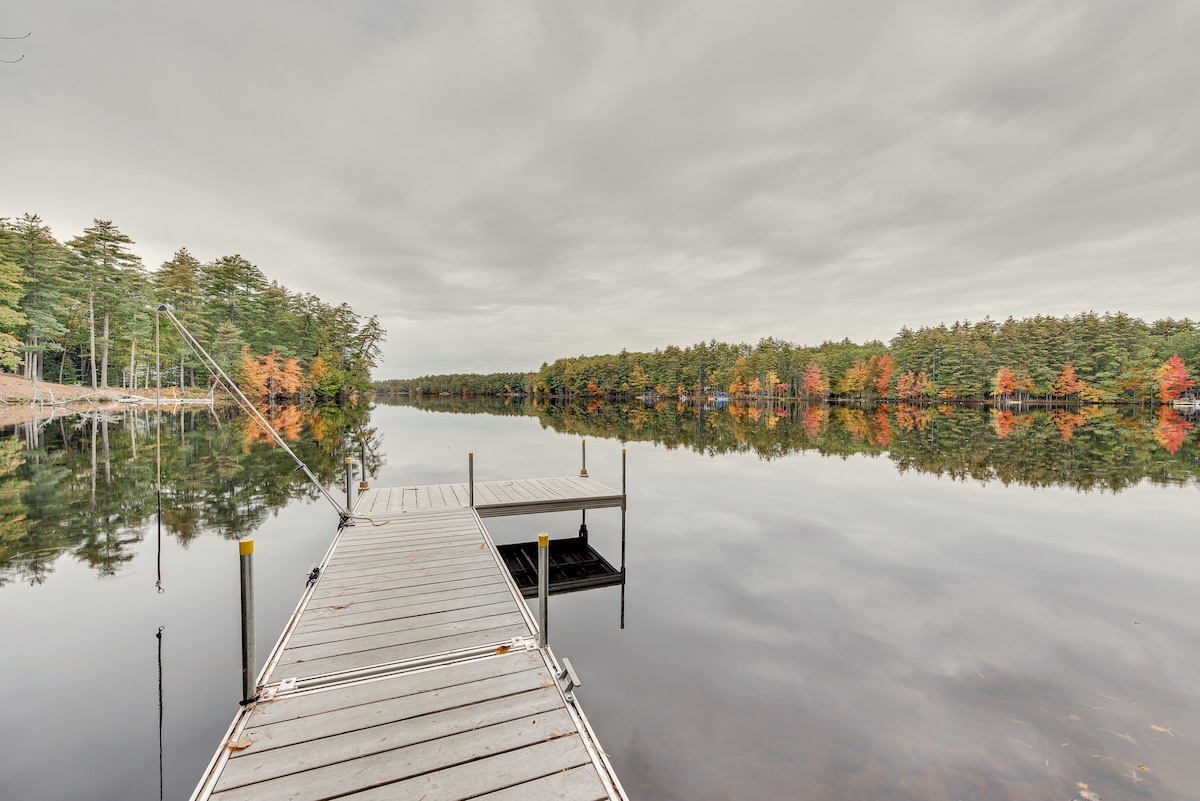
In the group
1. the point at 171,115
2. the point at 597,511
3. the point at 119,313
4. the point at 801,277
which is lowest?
the point at 597,511

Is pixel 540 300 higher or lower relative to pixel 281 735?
higher

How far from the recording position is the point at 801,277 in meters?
63.8

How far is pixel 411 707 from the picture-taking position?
3.27 meters

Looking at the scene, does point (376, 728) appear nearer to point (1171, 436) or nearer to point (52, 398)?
point (1171, 436)

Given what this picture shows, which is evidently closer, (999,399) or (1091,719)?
(1091,719)

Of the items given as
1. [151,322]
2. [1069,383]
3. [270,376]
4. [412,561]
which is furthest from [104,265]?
[1069,383]

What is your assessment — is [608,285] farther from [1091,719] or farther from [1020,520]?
[1091,719]

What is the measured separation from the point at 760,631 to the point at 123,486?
59.4ft

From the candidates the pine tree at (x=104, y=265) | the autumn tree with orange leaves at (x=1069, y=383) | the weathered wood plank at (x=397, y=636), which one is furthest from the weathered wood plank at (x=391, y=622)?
the autumn tree with orange leaves at (x=1069, y=383)

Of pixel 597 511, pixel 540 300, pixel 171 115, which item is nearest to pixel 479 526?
pixel 597 511

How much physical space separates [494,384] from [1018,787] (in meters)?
177

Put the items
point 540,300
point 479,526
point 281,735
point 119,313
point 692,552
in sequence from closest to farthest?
1. point 281,735
2. point 479,526
3. point 692,552
4. point 119,313
5. point 540,300

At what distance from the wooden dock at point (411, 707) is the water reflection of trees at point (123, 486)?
686 cm

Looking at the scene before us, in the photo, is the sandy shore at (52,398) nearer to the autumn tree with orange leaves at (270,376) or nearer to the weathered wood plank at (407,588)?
the autumn tree with orange leaves at (270,376)
